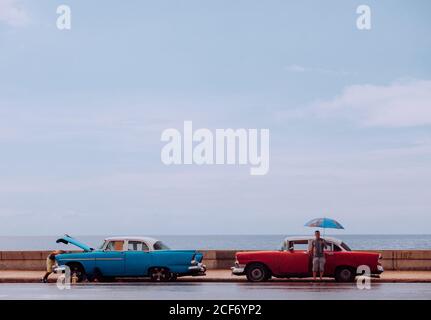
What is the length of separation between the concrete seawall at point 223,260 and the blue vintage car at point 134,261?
15.3 ft

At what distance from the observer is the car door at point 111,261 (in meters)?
28.1

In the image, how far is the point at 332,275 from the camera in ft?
90.9

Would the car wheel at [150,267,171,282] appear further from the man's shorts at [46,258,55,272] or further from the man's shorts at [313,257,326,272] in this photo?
the man's shorts at [313,257,326,272]

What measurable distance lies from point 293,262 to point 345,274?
64.9 inches

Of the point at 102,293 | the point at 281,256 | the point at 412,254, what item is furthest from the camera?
the point at 412,254

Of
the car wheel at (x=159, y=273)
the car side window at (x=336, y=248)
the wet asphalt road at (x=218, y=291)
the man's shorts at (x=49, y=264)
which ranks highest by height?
the car side window at (x=336, y=248)

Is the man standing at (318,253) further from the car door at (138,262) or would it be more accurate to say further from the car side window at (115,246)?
the car side window at (115,246)

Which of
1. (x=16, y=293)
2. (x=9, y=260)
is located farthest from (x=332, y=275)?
(x=9, y=260)

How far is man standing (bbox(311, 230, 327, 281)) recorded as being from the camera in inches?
1059

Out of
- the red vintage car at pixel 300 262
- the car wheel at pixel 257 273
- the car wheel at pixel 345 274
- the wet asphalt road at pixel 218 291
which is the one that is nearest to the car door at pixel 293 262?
the red vintage car at pixel 300 262

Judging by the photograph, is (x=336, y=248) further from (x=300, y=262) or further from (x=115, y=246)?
(x=115, y=246)
